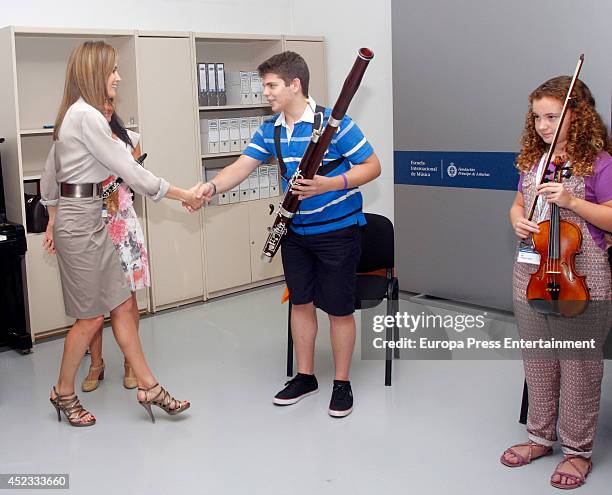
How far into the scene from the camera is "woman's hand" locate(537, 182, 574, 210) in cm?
271

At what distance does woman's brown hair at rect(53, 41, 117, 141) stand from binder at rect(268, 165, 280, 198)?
2675 mm

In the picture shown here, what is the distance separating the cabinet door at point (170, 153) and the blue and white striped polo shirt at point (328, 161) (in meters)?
1.82

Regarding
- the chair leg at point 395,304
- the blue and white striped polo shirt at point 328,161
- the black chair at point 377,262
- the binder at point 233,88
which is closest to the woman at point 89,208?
the blue and white striped polo shirt at point 328,161

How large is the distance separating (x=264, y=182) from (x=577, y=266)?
134 inches

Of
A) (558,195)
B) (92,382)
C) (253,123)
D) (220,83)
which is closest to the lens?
(558,195)

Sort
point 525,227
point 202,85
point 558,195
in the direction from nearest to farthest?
point 558,195 → point 525,227 → point 202,85

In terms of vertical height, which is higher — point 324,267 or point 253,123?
point 253,123

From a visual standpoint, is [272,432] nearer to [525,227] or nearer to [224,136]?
[525,227]

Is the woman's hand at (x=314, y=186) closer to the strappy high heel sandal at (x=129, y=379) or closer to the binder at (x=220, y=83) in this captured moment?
the strappy high heel sandal at (x=129, y=379)


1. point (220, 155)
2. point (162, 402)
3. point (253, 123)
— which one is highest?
point (253, 123)

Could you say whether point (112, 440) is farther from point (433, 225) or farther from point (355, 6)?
point (355, 6)

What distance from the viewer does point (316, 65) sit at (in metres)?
6.21

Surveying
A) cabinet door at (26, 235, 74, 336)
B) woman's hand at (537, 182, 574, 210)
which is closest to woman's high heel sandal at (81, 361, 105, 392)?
cabinet door at (26, 235, 74, 336)

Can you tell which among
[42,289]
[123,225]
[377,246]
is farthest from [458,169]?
[42,289]
